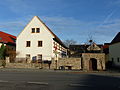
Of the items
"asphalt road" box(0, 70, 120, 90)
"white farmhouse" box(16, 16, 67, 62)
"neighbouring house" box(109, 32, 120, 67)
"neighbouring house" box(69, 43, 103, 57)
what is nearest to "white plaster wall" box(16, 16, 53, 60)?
"white farmhouse" box(16, 16, 67, 62)

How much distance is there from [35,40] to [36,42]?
541 mm

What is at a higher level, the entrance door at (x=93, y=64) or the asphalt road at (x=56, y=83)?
the entrance door at (x=93, y=64)

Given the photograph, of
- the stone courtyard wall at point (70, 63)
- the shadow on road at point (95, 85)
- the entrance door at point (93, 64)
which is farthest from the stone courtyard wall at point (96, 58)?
the shadow on road at point (95, 85)

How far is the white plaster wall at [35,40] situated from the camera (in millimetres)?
36188

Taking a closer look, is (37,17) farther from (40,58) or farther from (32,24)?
(40,58)

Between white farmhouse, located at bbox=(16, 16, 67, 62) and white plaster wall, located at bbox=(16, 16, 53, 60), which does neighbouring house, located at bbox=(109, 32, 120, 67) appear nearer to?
white farmhouse, located at bbox=(16, 16, 67, 62)

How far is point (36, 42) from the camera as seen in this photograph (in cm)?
3694

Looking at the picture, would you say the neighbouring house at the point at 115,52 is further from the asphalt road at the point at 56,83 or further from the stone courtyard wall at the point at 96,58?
the asphalt road at the point at 56,83

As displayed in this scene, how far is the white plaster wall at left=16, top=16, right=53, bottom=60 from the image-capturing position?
3619 centimetres

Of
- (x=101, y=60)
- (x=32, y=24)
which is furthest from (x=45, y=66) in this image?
(x=32, y=24)

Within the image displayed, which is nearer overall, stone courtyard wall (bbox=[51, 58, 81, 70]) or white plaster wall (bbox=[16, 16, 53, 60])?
stone courtyard wall (bbox=[51, 58, 81, 70])

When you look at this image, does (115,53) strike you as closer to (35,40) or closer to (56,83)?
(35,40)

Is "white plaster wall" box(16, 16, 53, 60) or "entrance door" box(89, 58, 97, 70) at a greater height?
"white plaster wall" box(16, 16, 53, 60)

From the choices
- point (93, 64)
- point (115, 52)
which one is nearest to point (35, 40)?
point (93, 64)
